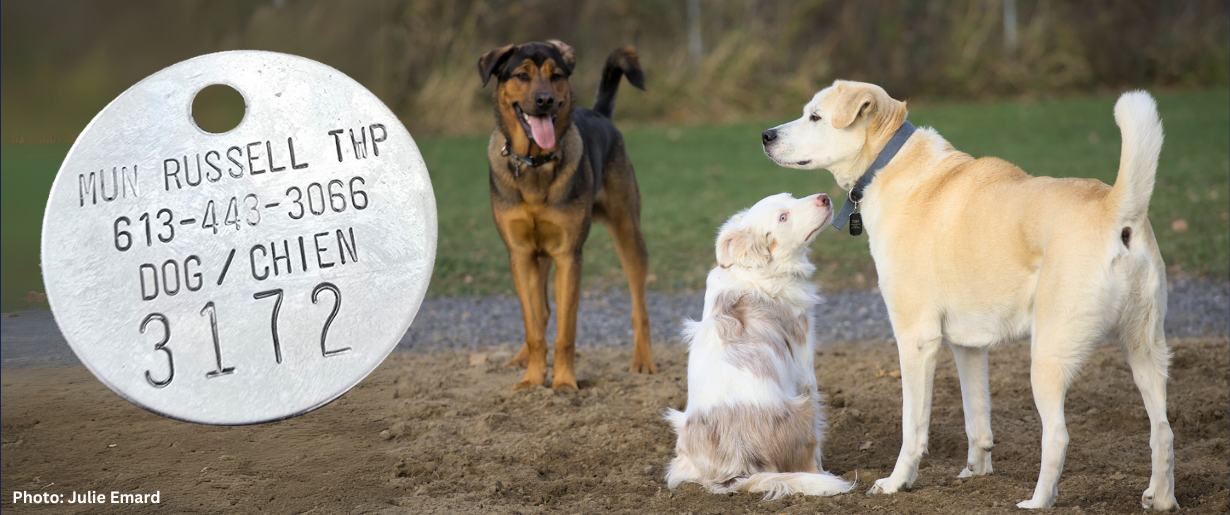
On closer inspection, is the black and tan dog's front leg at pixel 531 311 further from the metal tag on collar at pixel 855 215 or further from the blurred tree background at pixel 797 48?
the blurred tree background at pixel 797 48

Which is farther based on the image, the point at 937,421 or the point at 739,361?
the point at 937,421

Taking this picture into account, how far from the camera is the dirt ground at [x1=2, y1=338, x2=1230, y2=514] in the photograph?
4043 mm

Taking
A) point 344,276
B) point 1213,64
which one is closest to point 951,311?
point 344,276

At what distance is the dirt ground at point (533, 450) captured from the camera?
4043mm

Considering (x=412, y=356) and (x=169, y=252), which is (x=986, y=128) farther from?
(x=169, y=252)

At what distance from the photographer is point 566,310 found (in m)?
6.04

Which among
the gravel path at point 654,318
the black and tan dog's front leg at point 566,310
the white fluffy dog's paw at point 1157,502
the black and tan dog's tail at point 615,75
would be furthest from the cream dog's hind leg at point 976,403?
the black and tan dog's tail at point 615,75

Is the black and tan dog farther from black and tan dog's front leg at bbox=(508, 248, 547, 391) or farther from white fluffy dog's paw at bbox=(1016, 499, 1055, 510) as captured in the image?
white fluffy dog's paw at bbox=(1016, 499, 1055, 510)

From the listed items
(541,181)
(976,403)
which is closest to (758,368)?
(976,403)

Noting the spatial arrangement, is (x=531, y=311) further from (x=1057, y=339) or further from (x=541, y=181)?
(x=1057, y=339)

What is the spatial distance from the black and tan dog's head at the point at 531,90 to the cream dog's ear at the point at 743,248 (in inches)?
64.8

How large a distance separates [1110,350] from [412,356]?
491 cm

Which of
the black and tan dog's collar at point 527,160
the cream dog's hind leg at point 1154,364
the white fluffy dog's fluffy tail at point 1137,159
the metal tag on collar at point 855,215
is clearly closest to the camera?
the white fluffy dog's fluffy tail at point 1137,159

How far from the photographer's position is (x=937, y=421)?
5215 millimetres
